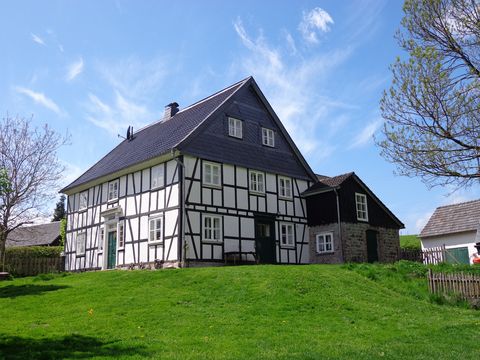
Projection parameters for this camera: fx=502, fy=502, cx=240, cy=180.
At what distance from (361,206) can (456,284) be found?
11.6 metres

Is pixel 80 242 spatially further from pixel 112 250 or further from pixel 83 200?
pixel 112 250

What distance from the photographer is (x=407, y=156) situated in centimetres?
1398

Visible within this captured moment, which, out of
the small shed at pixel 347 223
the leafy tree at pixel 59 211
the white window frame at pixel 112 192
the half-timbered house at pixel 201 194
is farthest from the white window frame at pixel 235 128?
the leafy tree at pixel 59 211

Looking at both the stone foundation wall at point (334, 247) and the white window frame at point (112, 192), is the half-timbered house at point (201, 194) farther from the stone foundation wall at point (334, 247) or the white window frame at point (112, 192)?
the stone foundation wall at point (334, 247)

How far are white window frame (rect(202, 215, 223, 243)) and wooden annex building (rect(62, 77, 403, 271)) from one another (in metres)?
0.05

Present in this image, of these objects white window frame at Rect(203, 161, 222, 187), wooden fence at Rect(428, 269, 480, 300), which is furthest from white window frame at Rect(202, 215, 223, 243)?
wooden fence at Rect(428, 269, 480, 300)

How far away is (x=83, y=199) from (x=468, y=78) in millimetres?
22347

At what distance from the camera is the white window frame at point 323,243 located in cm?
2555

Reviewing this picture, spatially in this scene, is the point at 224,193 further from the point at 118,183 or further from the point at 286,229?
the point at 118,183

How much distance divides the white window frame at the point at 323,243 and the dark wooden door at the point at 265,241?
2.73 meters

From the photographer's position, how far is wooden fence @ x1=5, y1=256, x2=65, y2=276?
26.7 m

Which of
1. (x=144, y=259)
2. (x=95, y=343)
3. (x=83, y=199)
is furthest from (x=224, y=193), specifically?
(x=95, y=343)

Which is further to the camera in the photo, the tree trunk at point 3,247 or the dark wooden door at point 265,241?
the tree trunk at point 3,247

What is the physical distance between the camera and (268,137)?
2708 cm
